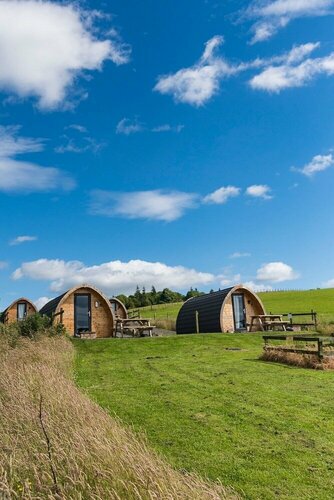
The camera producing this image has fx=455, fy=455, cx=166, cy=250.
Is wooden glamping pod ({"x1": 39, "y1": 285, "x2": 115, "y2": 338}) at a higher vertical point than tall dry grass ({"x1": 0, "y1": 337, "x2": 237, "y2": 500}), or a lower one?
higher

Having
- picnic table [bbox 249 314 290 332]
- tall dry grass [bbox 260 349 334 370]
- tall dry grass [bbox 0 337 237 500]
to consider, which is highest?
picnic table [bbox 249 314 290 332]

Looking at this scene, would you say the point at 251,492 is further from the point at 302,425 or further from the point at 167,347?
the point at 167,347

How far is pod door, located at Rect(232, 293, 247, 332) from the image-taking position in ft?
95.9

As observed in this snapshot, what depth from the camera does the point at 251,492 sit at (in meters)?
4.73

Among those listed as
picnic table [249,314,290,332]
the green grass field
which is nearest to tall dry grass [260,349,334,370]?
picnic table [249,314,290,332]

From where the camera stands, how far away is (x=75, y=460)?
13.4 ft

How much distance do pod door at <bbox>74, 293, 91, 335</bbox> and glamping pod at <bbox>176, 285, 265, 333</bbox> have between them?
6504mm

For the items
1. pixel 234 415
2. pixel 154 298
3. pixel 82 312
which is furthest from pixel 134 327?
pixel 154 298

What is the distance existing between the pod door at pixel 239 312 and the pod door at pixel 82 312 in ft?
30.3

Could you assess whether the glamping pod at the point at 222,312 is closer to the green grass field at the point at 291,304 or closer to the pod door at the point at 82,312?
the pod door at the point at 82,312

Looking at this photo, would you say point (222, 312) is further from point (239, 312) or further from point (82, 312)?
point (82, 312)

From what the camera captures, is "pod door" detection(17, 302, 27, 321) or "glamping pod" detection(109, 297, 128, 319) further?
"glamping pod" detection(109, 297, 128, 319)

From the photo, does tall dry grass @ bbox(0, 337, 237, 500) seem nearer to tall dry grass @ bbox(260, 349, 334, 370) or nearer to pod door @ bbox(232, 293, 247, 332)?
tall dry grass @ bbox(260, 349, 334, 370)

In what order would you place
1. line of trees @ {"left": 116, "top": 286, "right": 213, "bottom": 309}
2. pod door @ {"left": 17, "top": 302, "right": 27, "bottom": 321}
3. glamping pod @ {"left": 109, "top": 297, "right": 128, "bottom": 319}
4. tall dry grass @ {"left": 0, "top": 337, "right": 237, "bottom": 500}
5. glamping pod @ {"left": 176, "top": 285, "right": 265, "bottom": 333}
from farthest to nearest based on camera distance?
line of trees @ {"left": 116, "top": 286, "right": 213, "bottom": 309}
glamping pod @ {"left": 109, "top": 297, "right": 128, "bottom": 319}
pod door @ {"left": 17, "top": 302, "right": 27, "bottom": 321}
glamping pod @ {"left": 176, "top": 285, "right": 265, "bottom": 333}
tall dry grass @ {"left": 0, "top": 337, "right": 237, "bottom": 500}
